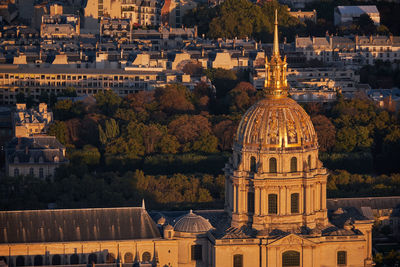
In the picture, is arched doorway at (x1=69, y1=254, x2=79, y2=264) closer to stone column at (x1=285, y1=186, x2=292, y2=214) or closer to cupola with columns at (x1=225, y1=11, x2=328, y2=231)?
cupola with columns at (x1=225, y1=11, x2=328, y2=231)

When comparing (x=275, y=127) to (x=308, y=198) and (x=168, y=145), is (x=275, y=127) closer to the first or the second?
(x=308, y=198)

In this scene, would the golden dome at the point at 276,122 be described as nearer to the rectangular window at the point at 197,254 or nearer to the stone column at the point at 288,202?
the stone column at the point at 288,202

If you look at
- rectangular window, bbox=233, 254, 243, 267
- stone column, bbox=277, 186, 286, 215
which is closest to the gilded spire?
stone column, bbox=277, 186, 286, 215

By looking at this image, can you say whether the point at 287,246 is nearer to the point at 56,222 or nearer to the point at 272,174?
the point at 272,174

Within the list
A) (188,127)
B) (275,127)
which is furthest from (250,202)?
(188,127)

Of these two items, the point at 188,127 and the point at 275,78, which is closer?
the point at 275,78

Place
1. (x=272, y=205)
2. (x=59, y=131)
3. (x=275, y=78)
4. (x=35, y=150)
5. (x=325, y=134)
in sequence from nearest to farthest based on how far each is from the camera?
(x=272, y=205), (x=275, y=78), (x=35, y=150), (x=325, y=134), (x=59, y=131)

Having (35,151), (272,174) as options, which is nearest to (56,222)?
(272,174)
